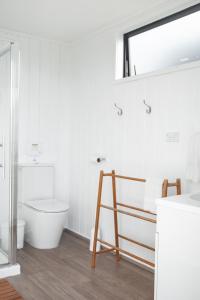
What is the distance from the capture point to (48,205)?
3.47m

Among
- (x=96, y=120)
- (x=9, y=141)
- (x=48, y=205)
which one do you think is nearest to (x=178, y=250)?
(x=9, y=141)

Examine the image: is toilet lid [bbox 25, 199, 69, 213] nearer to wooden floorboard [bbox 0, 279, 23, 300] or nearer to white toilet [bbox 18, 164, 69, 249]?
white toilet [bbox 18, 164, 69, 249]

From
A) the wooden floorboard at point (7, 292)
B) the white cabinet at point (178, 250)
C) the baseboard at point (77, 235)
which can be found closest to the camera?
the white cabinet at point (178, 250)

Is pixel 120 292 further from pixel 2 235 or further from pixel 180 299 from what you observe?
pixel 2 235

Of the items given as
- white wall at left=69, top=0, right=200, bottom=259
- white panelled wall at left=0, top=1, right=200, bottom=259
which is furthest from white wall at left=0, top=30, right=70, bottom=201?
white wall at left=69, top=0, right=200, bottom=259

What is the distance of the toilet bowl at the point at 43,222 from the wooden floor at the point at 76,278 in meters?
0.10

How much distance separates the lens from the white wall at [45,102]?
12.4ft

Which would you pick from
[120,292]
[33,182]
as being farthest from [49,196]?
[120,292]

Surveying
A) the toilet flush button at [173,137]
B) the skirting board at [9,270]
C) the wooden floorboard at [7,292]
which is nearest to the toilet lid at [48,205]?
the skirting board at [9,270]

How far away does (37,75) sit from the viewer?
12.7 ft

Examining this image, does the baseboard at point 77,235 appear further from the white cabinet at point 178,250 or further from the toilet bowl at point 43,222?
the white cabinet at point 178,250

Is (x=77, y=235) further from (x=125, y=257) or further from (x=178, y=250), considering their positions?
(x=178, y=250)

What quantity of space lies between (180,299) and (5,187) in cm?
172

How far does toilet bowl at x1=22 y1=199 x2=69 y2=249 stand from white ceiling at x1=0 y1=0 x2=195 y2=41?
192 centimetres
